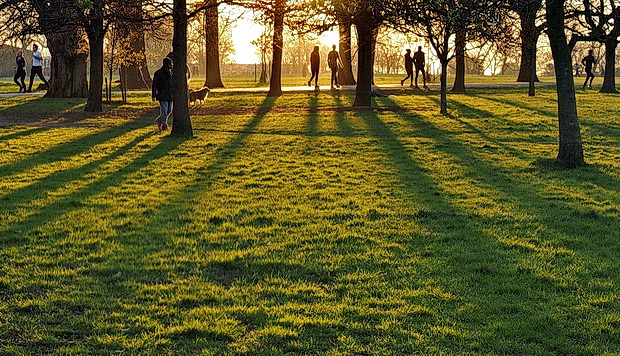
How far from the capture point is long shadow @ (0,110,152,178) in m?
10.4

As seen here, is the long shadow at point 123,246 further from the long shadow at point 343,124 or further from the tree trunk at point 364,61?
the tree trunk at point 364,61

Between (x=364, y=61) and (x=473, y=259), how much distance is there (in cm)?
1534

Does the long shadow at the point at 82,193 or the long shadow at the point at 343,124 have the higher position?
the long shadow at the point at 343,124

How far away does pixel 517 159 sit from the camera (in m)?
11.4

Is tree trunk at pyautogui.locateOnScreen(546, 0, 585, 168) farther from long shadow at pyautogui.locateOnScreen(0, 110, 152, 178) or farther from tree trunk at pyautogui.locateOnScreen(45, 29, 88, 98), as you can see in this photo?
tree trunk at pyautogui.locateOnScreen(45, 29, 88, 98)

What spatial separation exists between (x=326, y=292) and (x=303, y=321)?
62 centimetres

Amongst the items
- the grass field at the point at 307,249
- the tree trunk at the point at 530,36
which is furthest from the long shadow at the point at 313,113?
the tree trunk at the point at 530,36

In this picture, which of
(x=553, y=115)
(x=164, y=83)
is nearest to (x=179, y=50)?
(x=164, y=83)

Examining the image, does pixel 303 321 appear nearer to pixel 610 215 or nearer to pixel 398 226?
pixel 398 226

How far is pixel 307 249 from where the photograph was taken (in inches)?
234

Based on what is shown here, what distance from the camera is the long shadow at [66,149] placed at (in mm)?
10359

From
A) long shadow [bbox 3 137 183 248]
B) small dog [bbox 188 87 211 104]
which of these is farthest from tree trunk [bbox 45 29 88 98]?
long shadow [bbox 3 137 183 248]

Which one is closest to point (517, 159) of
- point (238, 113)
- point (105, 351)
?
point (105, 351)

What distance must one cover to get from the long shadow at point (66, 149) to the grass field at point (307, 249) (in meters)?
0.07
